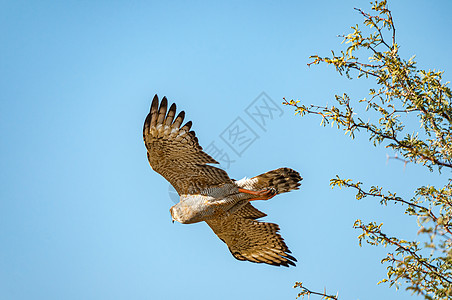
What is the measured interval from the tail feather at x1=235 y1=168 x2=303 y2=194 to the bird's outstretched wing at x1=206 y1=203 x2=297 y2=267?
2.35 ft

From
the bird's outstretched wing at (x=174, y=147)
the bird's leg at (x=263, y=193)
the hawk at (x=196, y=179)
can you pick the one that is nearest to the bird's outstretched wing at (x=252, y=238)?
the hawk at (x=196, y=179)

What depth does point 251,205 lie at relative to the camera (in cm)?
773

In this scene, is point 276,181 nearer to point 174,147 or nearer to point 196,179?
point 196,179

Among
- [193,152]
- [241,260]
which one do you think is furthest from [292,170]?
[241,260]

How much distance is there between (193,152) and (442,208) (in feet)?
12.2

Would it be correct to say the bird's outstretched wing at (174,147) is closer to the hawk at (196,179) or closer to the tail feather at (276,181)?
the hawk at (196,179)

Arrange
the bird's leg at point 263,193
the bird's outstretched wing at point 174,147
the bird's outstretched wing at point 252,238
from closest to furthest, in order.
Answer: the bird's outstretched wing at point 174,147 < the bird's leg at point 263,193 < the bird's outstretched wing at point 252,238

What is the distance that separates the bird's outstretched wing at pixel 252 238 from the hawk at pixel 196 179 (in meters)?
Result: 0.03

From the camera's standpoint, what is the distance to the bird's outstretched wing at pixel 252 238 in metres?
7.88

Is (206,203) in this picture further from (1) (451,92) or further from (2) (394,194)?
(1) (451,92)

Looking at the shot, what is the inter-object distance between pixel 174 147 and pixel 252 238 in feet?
7.87

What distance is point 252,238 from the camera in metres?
8.20

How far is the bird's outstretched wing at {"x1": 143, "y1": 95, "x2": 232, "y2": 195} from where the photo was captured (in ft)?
22.6

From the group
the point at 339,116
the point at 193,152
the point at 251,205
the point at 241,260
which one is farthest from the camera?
the point at 241,260
